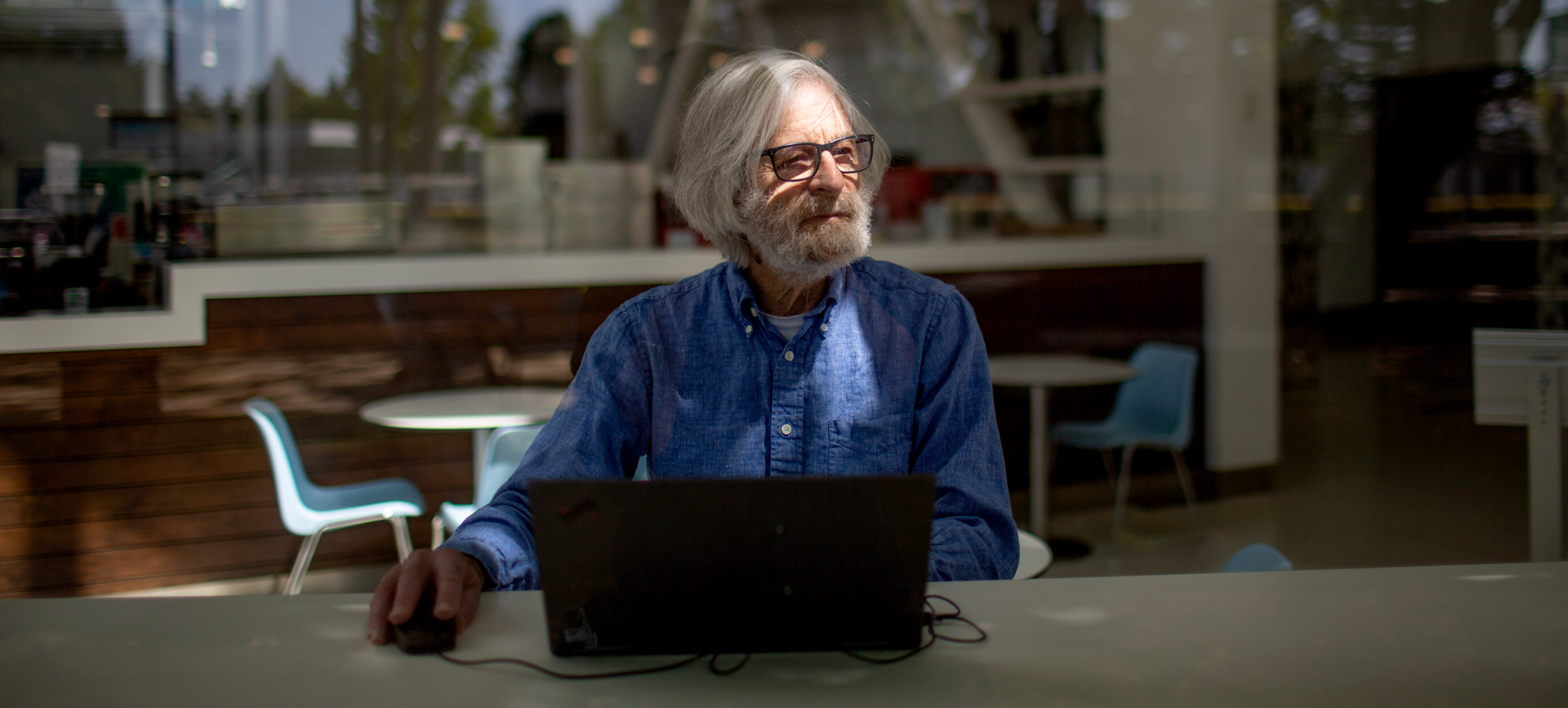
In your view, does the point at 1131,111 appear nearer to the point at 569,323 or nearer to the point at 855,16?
the point at 569,323

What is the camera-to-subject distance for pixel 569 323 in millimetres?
4223

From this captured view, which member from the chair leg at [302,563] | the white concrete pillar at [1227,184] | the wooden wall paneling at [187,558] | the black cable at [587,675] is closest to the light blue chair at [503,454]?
the chair leg at [302,563]

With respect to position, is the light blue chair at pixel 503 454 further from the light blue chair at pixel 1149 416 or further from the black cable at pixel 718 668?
the light blue chair at pixel 1149 416

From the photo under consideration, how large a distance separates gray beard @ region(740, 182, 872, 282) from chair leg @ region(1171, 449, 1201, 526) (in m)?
3.46

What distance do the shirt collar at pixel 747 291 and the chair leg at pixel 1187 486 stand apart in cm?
341

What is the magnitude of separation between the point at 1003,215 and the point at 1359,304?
1.82 metres

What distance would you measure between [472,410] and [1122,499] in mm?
2836

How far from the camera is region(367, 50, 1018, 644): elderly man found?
1521 mm

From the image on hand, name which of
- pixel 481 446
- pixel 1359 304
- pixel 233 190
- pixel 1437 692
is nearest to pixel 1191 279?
pixel 1359 304

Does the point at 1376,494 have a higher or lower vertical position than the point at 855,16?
lower

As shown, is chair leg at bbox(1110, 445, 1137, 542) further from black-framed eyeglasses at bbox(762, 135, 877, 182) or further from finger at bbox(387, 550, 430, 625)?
finger at bbox(387, 550, 430, 625)

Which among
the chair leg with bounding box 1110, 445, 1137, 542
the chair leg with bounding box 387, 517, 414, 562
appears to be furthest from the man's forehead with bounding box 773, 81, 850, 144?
the chair leg with bounding box 1110, 445, 1137, 542

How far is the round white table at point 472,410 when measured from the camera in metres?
3.51

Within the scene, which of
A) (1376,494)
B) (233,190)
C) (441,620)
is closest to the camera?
(441,620)
